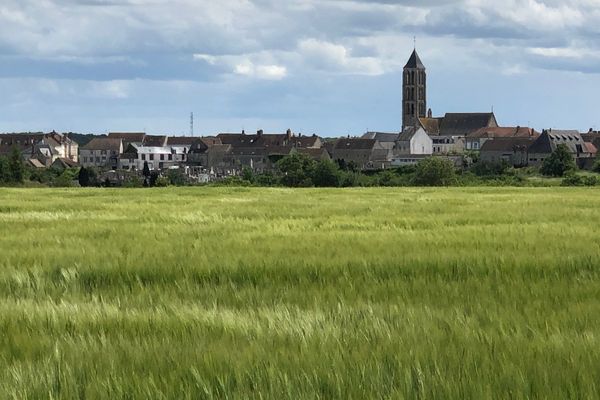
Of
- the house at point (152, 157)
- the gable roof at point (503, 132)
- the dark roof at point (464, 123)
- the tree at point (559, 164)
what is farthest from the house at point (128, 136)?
the tree at point (559, 164)

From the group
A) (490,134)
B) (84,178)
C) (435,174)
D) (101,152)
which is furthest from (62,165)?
(490,134)

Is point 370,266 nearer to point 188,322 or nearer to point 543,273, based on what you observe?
point 543,273

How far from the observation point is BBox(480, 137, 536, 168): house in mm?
155375

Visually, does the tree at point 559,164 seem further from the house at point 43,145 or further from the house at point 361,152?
the house at point 43,145

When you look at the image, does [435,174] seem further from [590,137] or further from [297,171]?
[590,137]

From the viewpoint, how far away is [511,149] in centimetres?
15712

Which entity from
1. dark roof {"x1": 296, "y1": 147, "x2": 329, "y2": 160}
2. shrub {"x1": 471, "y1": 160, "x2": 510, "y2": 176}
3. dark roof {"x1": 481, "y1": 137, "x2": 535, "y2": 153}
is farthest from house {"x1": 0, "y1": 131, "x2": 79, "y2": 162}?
shrub {"x1": 471, "y1": 160, "x2": 510, "y2": 176}

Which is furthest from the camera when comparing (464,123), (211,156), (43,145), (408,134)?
(464,123)

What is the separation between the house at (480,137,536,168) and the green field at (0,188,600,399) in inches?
5680

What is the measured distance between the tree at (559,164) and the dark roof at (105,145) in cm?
9037

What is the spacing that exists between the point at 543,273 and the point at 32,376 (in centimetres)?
632

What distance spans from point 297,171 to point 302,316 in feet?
371

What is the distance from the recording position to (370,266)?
1062 centimetres

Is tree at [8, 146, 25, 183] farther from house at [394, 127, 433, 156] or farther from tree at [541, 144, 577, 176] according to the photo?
house at [394, 127, 433, 156]
